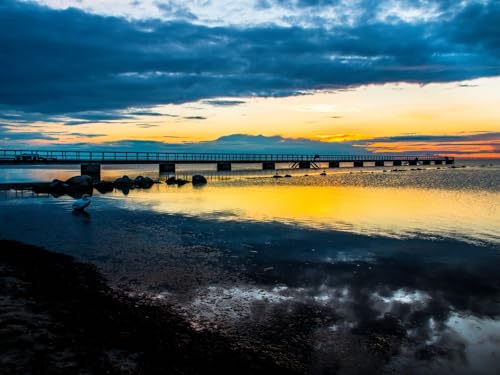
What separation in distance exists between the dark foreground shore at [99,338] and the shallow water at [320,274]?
53 centimetres

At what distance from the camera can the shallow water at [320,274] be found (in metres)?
6.73

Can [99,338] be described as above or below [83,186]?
below

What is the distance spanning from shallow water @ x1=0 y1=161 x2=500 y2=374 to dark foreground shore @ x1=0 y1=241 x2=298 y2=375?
1.74 ft

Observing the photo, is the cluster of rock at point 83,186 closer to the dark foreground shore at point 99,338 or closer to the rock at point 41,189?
the rock at point 41,189

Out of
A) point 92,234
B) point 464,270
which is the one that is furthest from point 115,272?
point 464,270

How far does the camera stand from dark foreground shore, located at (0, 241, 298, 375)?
5766 mm

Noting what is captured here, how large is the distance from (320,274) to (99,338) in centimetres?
586

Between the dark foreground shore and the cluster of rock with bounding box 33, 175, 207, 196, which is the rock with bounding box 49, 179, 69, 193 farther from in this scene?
the dark foreground shore

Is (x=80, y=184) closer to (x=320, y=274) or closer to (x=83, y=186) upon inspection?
(x=83, y=186)

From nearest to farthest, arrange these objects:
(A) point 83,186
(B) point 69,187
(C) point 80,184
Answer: (B) point 69,187, (A) point 83,186, (C) point 80,184

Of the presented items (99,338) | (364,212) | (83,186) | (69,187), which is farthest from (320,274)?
(83,186)

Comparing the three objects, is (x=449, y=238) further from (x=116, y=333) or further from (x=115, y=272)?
(x=116, y=333)

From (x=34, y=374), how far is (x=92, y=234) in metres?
11.0

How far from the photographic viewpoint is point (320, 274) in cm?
1057
